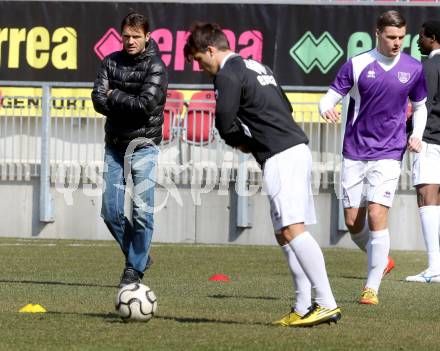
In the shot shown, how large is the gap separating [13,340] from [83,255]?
690 cm

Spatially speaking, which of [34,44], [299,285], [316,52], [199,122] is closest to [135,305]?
[299,285]

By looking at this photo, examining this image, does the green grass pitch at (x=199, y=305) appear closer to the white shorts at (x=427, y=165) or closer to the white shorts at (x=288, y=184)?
the white shorts at (x=288, y=184)

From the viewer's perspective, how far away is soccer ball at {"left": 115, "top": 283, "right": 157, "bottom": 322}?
7684 mm

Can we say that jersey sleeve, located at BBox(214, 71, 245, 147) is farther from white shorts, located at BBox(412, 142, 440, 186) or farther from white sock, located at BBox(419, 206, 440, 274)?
white sock, located at BBox(419, 206, 440, 274)

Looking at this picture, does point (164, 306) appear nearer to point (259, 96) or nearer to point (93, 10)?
point (259, 96)

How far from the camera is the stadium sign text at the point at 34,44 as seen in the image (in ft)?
58.4

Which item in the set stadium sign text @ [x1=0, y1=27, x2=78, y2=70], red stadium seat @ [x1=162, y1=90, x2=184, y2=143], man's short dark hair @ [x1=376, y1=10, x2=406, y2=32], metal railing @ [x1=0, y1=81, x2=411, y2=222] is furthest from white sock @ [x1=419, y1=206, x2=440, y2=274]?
stadium sign text @ [x1=0, y1=27, x2=78, y2=70]

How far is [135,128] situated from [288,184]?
9.04 feet

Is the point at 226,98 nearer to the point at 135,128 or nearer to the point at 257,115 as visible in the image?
the point at 257,115

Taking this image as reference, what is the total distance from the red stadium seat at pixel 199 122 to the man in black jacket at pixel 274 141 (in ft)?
28.7

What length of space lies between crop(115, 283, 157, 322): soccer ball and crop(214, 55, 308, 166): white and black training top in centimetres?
112

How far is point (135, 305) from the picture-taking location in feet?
25.2

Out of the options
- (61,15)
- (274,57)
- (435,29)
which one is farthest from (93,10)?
(435,29)

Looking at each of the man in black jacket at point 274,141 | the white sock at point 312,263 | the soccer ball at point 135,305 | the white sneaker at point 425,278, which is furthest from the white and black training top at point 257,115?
the white sneaker at point 425,278
